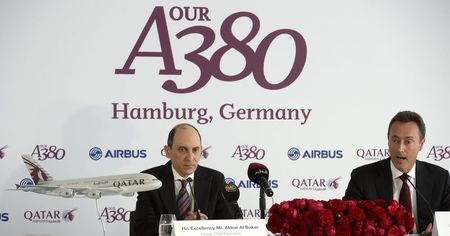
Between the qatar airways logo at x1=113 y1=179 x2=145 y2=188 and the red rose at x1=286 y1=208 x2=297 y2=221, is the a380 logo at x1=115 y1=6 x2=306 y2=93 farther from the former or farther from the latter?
the red rose at x1=286 y1=208 x2=297 y2=221

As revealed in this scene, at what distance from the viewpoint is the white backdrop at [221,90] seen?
253 inches

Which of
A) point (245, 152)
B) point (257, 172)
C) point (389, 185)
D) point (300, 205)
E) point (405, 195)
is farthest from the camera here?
point (245, 152)

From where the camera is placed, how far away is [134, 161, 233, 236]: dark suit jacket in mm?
4848

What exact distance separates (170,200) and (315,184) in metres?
2.08

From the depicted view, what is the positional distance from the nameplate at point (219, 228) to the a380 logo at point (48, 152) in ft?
10.7

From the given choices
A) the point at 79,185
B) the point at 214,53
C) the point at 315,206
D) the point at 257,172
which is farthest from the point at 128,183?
the point at 315,206

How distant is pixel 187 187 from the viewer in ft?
17.1

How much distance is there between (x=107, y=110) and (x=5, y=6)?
51.7 inches

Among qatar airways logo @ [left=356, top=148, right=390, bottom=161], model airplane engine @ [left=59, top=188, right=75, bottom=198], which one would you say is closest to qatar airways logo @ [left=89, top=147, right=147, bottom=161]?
model airplane engine @ [left=59, top=188, right=75, bottom=198]

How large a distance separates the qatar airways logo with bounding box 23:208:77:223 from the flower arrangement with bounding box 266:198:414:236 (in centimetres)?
348

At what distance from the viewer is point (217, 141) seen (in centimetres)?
661

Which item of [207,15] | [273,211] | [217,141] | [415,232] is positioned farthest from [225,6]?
[273,211]

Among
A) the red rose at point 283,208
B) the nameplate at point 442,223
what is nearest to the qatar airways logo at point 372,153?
the nameplate at point 442,223

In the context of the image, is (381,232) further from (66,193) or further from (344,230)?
(66,193)
